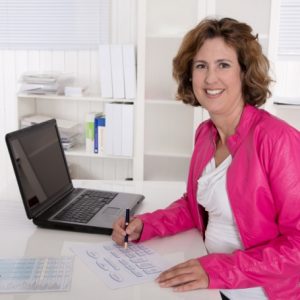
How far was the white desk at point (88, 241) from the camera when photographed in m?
1.03

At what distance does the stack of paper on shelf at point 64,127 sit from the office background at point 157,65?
3.4 inches

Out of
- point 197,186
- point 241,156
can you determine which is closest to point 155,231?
point 197,186

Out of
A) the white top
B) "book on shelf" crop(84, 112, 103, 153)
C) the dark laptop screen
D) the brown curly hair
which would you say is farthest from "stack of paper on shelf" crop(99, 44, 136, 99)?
the white top

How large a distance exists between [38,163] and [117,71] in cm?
151

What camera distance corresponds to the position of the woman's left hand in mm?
1062

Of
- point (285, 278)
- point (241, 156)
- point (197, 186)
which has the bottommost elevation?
point (285, 278)

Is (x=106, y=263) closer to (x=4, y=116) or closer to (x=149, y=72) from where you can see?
(x=149, y=72)

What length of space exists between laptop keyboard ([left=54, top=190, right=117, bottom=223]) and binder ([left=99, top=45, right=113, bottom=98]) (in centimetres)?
134

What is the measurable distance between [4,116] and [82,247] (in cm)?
249

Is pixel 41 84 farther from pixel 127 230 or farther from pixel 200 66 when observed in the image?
pixel 127 230

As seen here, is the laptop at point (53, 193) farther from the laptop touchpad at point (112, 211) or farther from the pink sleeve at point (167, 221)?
the pink sleeve at point (167, 221)

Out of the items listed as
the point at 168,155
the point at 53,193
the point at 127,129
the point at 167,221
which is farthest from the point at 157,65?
the point at 167,221

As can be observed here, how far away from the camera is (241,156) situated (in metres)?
1.32

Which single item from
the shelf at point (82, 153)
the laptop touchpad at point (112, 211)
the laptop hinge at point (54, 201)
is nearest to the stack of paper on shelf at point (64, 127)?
the shelf at point (82, 153)
